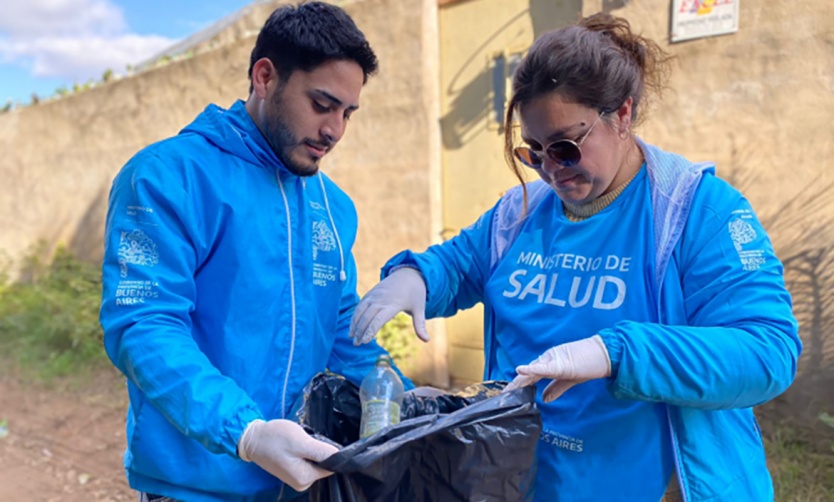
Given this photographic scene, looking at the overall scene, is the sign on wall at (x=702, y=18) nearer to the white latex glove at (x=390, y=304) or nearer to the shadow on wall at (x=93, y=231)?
the white latex glove at (x=390, y=304)

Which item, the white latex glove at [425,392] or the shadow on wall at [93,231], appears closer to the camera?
the white latex glove at [425,392]

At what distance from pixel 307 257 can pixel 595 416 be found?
0.83 meters

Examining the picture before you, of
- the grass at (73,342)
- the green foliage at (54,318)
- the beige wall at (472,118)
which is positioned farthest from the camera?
the green foliage at (54,318)

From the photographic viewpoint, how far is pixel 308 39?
1.72 metres

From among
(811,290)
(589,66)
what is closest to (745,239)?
(589,66)

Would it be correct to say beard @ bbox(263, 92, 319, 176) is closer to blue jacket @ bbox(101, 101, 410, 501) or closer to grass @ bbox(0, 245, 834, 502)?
blue jacket @ bbox(101, 101, 410, 501)

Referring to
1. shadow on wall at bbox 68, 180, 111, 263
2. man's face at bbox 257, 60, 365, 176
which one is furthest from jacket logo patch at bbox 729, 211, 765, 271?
shadow on wall at bbox 68, 180, 111, 263

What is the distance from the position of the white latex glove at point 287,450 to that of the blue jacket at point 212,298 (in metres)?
0.04

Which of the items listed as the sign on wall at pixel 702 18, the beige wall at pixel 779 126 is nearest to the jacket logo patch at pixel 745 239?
the beige wall at pixel 779 126

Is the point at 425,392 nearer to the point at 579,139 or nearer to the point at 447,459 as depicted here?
the point at 447,459

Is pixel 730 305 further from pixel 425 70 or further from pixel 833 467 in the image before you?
pixel 425 70

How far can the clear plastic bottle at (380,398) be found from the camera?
62.8 inches

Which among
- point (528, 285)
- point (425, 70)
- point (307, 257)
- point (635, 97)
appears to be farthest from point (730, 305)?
point (425, 70)

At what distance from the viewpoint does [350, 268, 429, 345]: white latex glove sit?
1801 millimetres
